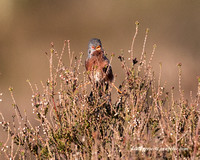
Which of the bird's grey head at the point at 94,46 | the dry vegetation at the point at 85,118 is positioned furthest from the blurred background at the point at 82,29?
the dry vegetation at the point at 85,118

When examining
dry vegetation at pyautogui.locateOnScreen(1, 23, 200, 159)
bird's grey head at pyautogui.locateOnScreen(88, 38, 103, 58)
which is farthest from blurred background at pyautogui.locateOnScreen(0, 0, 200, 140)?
dry vegetation at pyautogui.locateOnScreen(1, 23, 200, 159)

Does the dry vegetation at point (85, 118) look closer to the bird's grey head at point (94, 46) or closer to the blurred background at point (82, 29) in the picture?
the bird's grey head at point (94, 46)

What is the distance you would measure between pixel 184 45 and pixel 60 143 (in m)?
9.74

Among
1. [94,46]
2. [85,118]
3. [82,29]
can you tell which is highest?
[82,29]

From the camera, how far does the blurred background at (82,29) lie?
42.4 ft

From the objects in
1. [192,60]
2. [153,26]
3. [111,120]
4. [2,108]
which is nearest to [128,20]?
[153,26]

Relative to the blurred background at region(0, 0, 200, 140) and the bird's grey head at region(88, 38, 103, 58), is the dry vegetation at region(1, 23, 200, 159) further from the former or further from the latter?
the blurred background at region(0, 0, 200, 140)

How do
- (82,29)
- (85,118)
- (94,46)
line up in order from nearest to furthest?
(85,118), (94,46), (82,29)

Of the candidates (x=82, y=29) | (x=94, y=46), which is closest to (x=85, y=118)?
(x=94, y=46)

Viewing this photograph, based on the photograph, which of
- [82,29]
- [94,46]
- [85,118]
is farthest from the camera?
[82,29]

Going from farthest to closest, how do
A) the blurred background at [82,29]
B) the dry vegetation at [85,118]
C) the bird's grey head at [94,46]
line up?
the blurred background at [82,29] < the bird's grey head at [94,46] < the dry vegetation at [85,118]

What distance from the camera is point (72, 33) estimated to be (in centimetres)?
1376

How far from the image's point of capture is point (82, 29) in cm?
1377

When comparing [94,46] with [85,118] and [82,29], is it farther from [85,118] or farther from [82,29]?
[82,29]
